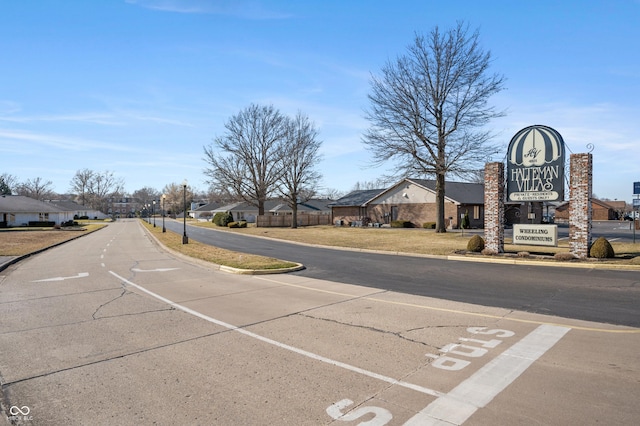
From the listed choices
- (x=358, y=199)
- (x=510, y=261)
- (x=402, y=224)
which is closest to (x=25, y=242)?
(x=510, y=261)

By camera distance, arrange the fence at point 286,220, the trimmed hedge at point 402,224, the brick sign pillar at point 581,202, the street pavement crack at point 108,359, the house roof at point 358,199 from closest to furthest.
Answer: the street pavement crack at point 108,359 → the brick sign pillar at point 581,202 → the trimmed hedge at point 402,224 → the house roof at point 358,199 → the fence at point 286,220

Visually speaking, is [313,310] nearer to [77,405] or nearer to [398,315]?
[398,315]

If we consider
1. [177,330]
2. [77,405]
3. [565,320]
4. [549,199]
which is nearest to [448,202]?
[549,199]

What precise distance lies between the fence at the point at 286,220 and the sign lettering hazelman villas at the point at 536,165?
41887mm

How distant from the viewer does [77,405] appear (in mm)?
4293

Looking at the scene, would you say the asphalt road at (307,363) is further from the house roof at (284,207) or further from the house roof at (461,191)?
the house roof at (284,207)

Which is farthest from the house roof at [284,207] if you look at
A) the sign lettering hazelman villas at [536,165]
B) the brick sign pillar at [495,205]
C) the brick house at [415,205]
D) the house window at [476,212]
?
the sign lettering hazelman villas at [536,165]

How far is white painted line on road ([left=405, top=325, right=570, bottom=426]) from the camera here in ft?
12.8

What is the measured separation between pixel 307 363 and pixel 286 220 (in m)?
53.7

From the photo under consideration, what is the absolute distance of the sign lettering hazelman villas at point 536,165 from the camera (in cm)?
1661

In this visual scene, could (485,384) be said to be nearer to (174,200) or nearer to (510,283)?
(510,283)

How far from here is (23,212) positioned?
64.9 meters

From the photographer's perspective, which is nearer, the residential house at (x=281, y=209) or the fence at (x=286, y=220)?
the fence at (x=286, y=220)

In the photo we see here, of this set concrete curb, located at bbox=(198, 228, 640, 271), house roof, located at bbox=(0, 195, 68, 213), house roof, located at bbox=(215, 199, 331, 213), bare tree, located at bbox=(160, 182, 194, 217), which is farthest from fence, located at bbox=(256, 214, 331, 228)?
bare tree, located at bbox=(160, 182, 194, 217)
